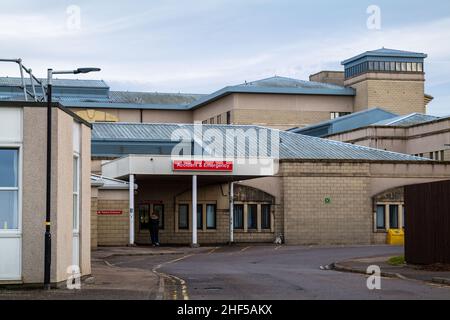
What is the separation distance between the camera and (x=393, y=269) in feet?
102

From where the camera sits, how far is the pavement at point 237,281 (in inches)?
827

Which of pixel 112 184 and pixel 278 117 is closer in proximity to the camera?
pixel 112 184

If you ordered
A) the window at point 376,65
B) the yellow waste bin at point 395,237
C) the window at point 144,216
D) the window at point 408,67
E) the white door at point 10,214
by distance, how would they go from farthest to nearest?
the window at point 408,67, the window at point 376,65, the window at point 144,216, the yellow waste bin at point 395,237, the white door at point 10,214

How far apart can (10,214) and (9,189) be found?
24.2 inches

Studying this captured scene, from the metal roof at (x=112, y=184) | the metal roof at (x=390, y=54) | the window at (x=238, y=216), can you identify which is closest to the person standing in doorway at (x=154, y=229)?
the metal roof at (x=112, y=184)

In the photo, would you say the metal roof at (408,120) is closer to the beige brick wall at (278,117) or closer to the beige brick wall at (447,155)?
the beige brick wall at (447,155)

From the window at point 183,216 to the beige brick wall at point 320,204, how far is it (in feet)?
19.0

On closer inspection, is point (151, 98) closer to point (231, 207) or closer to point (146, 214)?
point (146, 214)

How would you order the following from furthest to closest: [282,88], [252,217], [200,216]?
[282,88] < [252,217] < [200,216]

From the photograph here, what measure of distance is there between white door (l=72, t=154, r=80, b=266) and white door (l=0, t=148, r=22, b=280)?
316cm

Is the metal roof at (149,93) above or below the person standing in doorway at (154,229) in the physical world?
above

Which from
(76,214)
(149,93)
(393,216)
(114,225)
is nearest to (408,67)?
(149,93)

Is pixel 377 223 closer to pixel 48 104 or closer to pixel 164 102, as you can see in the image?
pixel 48 104
